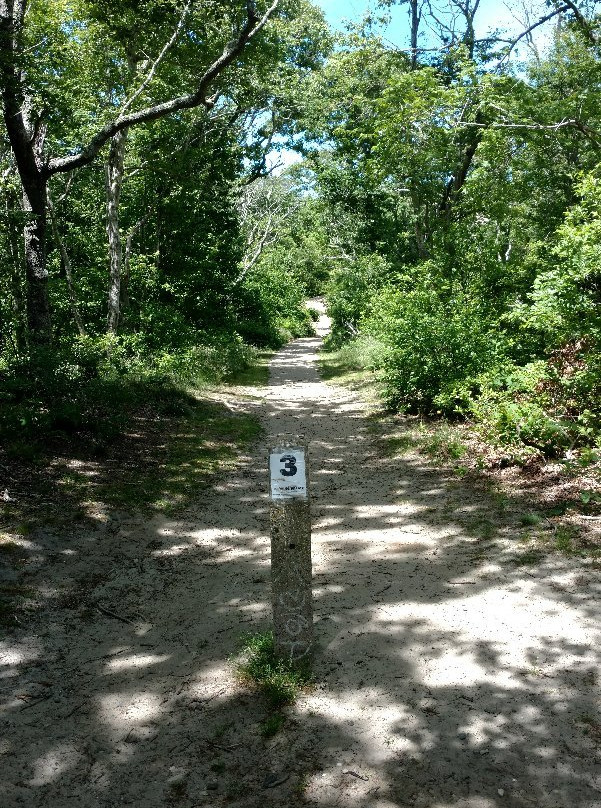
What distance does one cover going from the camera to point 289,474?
12.7 ft

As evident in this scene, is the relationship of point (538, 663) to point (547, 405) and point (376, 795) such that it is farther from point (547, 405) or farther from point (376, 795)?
point (547, 405)

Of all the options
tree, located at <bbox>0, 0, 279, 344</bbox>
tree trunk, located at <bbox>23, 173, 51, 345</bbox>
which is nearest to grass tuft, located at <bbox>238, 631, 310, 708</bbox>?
tree, located at <bbox>0, 0, 279, 344</bbox>

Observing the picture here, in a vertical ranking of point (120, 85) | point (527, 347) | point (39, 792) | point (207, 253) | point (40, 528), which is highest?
point (120, 85)

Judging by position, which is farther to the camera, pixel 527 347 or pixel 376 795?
pixel 527 347

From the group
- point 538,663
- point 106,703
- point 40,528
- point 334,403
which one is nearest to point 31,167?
point 40,528

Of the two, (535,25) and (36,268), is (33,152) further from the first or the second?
(535,25)

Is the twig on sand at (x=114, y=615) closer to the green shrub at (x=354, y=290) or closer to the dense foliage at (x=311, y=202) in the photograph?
the dense foliage at (x=311, y=202)

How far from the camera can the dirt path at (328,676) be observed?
308 centimetres

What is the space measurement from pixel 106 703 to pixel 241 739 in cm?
94

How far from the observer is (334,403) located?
48.4 ft

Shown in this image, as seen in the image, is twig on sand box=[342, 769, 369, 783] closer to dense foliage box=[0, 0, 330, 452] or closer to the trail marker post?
the trail marker post

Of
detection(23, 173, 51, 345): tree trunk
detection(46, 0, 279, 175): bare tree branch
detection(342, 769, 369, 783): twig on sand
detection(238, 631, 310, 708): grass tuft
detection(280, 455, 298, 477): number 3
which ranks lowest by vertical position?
detection(342, 769, 369, 783): twig on sand

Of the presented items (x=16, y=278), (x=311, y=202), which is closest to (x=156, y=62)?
(x=16, y=278)

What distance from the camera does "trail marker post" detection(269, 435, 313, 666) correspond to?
12.7 ft
